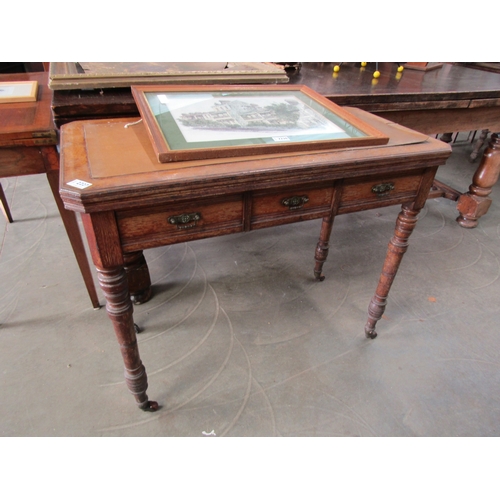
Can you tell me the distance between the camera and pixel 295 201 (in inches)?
44.0

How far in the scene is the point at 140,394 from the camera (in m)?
1.30

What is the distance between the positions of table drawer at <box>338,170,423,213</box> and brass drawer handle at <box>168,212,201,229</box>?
0.50 meters

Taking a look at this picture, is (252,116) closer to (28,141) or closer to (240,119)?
(240,119)

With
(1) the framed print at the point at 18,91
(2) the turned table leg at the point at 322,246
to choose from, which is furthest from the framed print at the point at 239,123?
(2) the turned table leg at the point at 322,246

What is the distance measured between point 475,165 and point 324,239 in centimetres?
268

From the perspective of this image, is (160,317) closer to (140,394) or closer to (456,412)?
(140,394)

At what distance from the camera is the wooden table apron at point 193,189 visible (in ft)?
2.85

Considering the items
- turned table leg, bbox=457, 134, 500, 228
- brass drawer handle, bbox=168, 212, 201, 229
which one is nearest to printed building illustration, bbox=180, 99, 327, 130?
brass drawer handle, bbox=168, 212, 201, 229

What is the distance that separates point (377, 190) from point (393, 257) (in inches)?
14.1

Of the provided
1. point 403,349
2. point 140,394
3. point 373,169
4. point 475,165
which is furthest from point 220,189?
point 475,165

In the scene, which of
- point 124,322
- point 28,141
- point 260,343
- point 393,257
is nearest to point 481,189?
point 393,257

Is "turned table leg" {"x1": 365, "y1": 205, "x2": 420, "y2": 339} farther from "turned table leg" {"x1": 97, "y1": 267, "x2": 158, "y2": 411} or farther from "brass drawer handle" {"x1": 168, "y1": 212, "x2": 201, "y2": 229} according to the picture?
"turned table leg" {"x1": 97, "y1": 267, "x2": 158, "y2": 411}

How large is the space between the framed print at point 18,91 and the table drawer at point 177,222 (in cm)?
94

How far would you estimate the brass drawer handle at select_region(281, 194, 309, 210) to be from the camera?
111 cm
